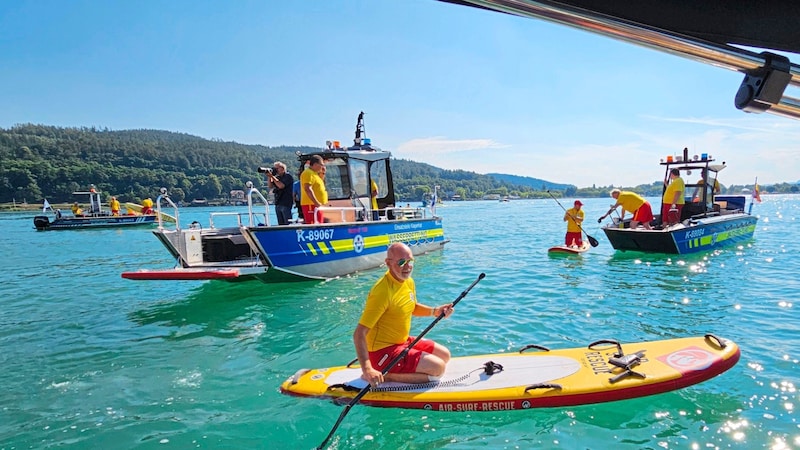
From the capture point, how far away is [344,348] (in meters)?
6.54

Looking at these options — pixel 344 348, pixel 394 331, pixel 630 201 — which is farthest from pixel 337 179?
pixel 630 201

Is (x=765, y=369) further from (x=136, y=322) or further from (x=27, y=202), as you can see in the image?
(x=27, y=202)

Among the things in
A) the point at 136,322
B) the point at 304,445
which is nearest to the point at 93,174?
the point at 136,322

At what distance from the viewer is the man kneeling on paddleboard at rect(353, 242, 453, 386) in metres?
4.24

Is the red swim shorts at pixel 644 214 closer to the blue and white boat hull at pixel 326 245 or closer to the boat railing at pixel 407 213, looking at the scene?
the boat railing at pixel 407 213

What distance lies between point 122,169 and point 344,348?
388 feet

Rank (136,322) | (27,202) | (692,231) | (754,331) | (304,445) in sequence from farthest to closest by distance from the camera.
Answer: (27,202) → (692,231) → (136,322) → (754,331) → (304,445)

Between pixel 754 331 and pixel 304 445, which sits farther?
pixel 754 331

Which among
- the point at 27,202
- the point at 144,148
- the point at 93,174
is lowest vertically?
the point at 27,202

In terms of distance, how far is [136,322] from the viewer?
8.31 meters

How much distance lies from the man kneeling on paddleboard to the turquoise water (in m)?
0.47

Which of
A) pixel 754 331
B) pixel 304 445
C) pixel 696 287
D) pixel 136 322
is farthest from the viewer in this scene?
pixel 696 287

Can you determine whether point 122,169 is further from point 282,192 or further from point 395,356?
point 395,356

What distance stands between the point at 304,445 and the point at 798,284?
11789 mm
